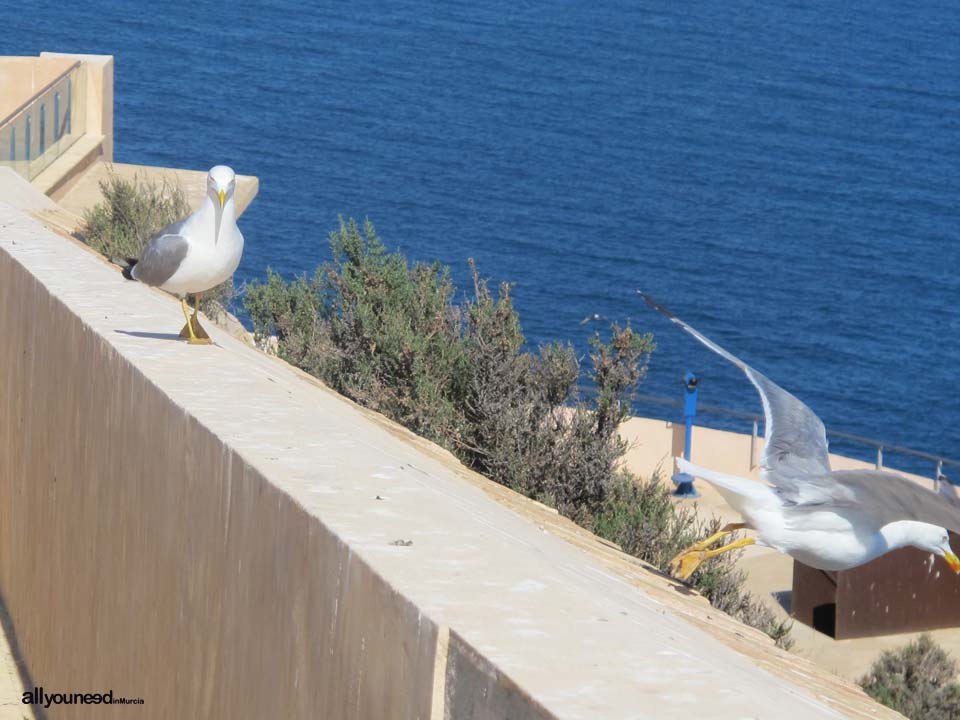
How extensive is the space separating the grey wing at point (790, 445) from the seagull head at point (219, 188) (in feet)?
5.96

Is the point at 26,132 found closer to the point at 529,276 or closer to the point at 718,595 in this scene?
the point at 718,595

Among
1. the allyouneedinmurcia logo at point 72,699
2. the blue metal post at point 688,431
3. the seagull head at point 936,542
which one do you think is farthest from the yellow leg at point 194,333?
the blue metal post at point 688,431

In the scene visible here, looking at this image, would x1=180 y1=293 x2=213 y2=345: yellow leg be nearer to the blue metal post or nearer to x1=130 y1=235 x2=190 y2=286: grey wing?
x1=130 y1=235 x2=190 y2=286: grey wing

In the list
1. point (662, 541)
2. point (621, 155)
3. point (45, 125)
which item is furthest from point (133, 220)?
point (621, 155)

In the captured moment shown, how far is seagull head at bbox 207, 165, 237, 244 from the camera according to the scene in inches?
191

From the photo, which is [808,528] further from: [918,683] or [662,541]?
[918,683]

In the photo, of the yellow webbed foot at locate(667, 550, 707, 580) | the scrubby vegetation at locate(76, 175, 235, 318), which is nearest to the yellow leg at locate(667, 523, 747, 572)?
the yellow webbed foot at locate(667, 550, 707, 580)

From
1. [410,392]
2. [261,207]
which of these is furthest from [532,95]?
[410,392]

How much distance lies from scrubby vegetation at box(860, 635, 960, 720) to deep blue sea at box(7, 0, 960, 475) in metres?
28.8

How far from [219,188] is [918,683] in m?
7.25

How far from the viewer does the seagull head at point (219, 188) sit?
4840 millimetres

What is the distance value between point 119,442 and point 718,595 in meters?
4.84

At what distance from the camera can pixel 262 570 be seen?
2.93m

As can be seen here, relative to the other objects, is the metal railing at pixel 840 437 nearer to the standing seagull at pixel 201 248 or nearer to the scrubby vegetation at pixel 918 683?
the scrubby vegetation at pixel 918 683
